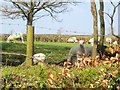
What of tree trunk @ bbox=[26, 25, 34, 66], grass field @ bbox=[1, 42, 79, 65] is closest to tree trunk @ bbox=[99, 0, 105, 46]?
grass field @ bbox=[1, 42, 79, 65]

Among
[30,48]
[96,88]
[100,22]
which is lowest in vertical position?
[96,88]

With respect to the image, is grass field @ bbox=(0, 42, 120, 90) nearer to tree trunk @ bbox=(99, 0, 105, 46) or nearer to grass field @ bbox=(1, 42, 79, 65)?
grass field @ bbox=(1, 42, 79, 65)

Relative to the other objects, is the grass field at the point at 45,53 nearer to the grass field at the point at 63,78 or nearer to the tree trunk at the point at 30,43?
the tree trunk at the point at 30,43

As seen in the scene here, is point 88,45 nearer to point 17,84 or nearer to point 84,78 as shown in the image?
point 84,78

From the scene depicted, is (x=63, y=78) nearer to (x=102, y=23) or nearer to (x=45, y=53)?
(x=45, y=53)

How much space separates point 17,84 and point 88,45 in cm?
362

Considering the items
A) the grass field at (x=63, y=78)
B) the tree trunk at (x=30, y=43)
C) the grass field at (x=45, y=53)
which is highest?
the tree trunk at (x=30, y=43)

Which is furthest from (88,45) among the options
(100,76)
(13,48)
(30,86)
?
(13,48)

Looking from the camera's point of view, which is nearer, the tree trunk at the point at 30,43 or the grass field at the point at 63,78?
the grass field at the point at 63,78

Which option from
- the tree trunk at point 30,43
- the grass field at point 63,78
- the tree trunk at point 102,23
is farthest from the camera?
the tree trunk at point 102,23

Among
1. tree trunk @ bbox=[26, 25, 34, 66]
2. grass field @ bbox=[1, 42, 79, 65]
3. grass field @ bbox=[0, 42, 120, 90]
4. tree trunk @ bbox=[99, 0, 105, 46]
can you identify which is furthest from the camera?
tree trunk @ bbox=[99, 0, 105, 46]

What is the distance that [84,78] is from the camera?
4090mm

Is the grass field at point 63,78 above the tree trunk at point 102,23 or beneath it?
beneath

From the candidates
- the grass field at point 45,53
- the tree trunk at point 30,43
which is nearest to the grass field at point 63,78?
the grass field at point 45,53
